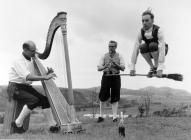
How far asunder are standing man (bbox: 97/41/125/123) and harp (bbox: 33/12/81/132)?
146cm

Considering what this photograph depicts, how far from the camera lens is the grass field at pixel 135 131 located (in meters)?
6.33

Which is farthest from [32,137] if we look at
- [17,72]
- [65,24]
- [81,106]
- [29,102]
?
[81,106]

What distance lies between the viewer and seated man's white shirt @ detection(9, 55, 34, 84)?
22.6ft

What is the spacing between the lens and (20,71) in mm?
6934

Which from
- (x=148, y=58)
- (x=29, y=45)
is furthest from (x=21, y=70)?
(x=148, y=58)

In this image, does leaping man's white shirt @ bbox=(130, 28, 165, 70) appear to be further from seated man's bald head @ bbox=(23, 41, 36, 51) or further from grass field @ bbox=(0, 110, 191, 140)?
seated man's bald head @ bbox=(23, 41, 36, 51)

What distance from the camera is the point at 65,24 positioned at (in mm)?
6645

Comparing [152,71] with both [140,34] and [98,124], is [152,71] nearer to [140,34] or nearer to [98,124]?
[140,34]

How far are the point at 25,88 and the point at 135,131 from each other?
2.23 meters

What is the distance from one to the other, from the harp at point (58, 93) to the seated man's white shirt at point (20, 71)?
0.35 meters

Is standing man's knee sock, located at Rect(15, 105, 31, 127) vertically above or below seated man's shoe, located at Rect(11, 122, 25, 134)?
above

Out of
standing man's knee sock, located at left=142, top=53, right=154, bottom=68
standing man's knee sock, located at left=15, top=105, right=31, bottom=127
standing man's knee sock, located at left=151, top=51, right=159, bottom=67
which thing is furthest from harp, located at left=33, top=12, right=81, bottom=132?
standing man's knee sock, located at left=151, top=51, right=159, bottom=67

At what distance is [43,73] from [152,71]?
215 cm

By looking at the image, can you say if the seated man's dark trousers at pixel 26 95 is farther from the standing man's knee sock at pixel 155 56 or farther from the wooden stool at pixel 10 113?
the standing man's knee sock at pixel 155 56
